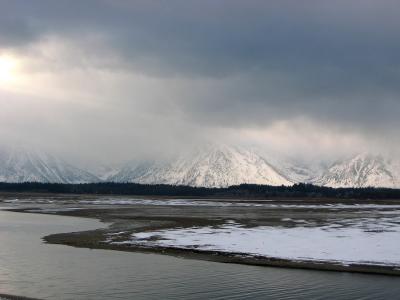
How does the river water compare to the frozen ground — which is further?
the frozen ground

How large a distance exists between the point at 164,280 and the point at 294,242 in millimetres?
17103

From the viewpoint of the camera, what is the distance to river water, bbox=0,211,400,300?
24047 millimetres

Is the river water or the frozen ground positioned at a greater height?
the frozen ground

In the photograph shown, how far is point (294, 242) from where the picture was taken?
41531mm

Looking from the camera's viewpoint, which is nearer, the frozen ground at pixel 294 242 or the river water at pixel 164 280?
the river water at pixel 164 280

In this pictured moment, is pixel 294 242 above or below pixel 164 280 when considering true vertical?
above

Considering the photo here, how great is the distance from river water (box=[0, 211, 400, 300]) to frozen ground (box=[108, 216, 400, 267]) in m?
4.92

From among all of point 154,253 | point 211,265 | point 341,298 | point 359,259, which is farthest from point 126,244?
point 341,298

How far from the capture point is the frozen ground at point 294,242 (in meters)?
34.7

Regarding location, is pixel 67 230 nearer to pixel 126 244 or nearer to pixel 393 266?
pixel 126 244

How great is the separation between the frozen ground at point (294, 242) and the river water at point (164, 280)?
492cm

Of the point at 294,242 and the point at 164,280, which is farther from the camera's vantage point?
the point at 294,242

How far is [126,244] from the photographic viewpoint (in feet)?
138

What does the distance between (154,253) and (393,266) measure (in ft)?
51.9
